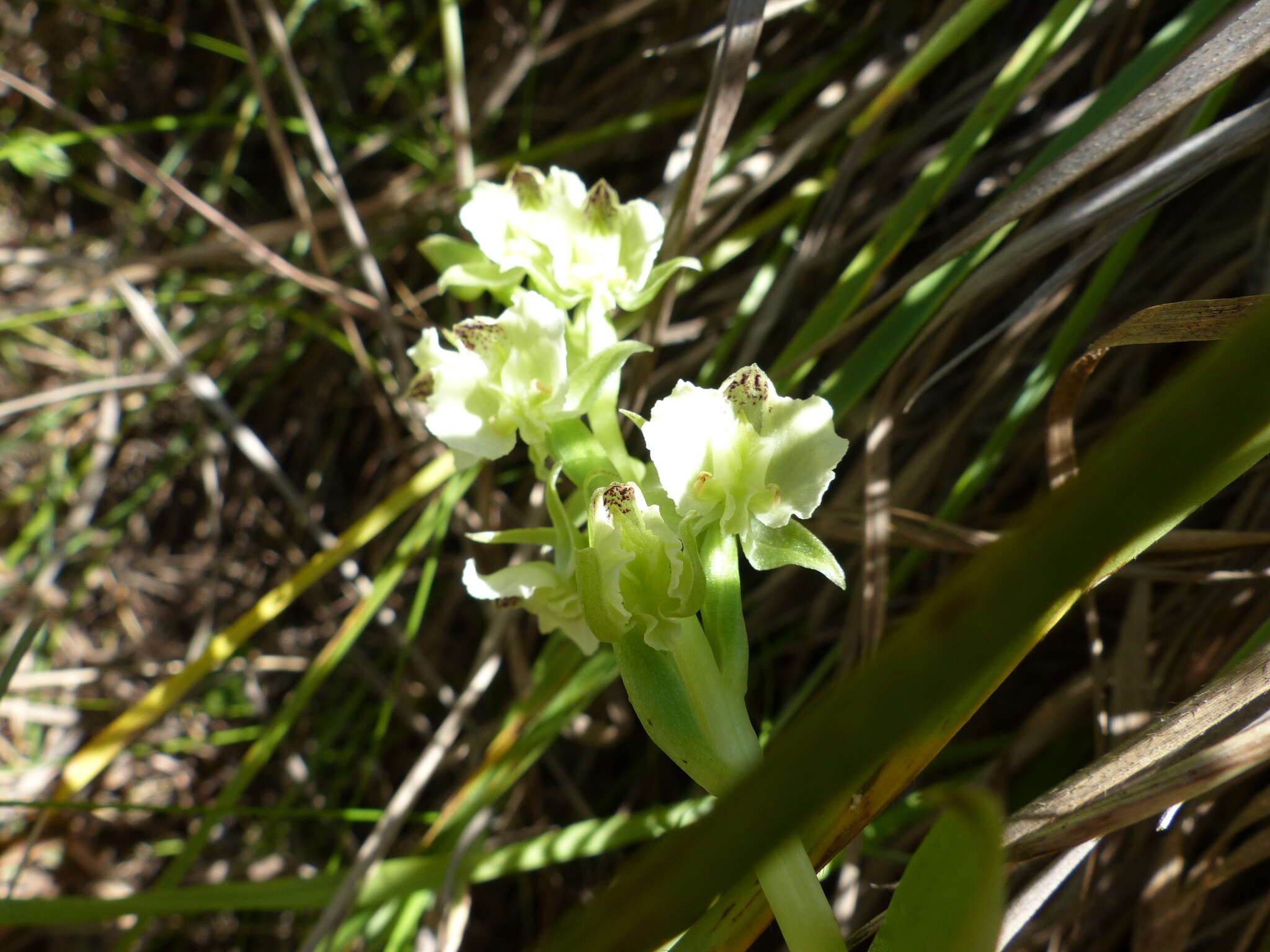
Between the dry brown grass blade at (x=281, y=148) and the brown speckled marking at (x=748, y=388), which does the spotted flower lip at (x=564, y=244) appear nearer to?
the brown speckled marking at (x=748, y=388)

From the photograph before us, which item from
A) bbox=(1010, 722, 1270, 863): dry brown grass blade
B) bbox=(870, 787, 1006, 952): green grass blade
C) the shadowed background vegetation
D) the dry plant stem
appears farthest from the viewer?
the dry plant stem

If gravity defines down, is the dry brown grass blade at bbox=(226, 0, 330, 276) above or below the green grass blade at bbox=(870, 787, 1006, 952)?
above

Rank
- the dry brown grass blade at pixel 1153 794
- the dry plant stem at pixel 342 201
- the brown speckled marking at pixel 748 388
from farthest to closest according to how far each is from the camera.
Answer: the dry plant stem at pixel 342 201
the brown speckled marking at pixel 748 388
the dry brown grass blade at pixel 1153 794


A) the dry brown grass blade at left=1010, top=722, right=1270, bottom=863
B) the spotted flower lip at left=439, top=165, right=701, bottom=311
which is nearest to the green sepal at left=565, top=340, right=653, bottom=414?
the spotted flower lip at left=439, top=165, right=701, bottom=311

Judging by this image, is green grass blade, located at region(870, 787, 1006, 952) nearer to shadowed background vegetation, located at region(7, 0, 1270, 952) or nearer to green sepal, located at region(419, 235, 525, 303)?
shadowed background vegetation, located at region(7, 0, 1270, 952)

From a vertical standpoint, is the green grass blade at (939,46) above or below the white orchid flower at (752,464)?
above

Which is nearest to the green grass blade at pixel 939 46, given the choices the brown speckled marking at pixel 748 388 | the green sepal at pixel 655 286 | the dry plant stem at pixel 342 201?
the green sepal at pixel 655 286
